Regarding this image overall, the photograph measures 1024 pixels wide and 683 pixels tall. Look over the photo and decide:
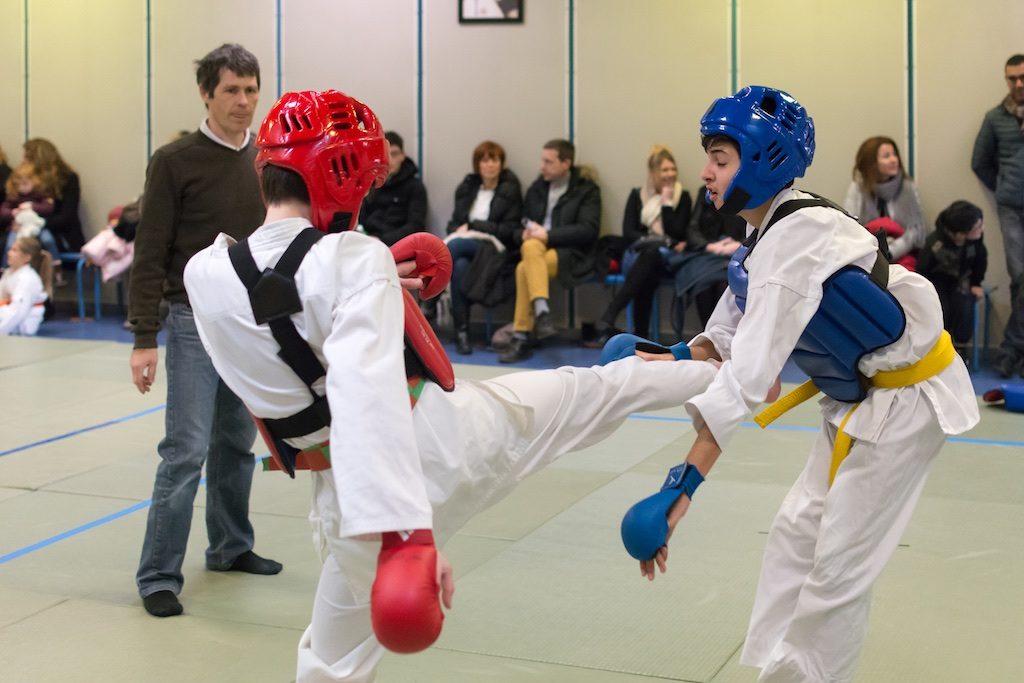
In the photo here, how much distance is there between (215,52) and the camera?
4539mm

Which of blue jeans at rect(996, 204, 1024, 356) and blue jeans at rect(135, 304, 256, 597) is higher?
blue jeans at rect(996, 204, 1024, 356)

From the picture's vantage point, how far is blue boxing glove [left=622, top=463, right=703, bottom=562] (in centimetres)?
268

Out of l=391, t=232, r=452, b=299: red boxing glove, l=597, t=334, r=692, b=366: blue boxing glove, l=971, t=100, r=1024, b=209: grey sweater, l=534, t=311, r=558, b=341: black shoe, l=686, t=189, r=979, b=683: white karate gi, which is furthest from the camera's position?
l=534, t=311, r=558, b=341: black shoe

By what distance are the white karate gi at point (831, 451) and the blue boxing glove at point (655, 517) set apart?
0.42 feet

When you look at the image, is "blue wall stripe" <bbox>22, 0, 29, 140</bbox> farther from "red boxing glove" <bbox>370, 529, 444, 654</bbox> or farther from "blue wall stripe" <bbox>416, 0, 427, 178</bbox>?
"red boxing glove" <bbox>370, 529, 444, 654</bbox>

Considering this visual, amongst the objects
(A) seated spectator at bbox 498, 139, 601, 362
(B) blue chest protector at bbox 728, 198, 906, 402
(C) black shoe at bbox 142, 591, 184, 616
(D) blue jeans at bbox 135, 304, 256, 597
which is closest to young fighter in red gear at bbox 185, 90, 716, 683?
(B) blue chest protector at bbox 728, 198, 906, 402

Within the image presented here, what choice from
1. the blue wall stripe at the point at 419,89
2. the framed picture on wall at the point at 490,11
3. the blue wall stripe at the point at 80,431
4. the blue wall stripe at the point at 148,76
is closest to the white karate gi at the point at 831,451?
the blue wall stripe at the point at 80,431

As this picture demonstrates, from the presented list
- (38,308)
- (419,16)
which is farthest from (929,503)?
(38,308)

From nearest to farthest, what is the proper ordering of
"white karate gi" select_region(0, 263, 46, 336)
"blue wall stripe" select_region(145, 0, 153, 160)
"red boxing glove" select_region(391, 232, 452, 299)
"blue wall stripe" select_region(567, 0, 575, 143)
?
"red boxing glove" select_region(391, 232, 452, 299)
"blue wall stripe" select_region(567, 0, 575, 143)
"white karate gi" select_region(0, 263, 46, 336)
"blue wall stripe" select_region(145, 0, 153, 160)

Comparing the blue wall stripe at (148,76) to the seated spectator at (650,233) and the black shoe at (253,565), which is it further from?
the black shoe at (253,565)

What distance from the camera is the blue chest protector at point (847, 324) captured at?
2.89 metres

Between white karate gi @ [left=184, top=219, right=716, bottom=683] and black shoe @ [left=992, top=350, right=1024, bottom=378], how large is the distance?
627cm

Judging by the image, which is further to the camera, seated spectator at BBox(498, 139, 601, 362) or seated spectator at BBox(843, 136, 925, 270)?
seated spectator at BBox(498, 139, 601, 362)

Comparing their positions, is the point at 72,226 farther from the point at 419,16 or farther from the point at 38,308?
the point at 419,16
